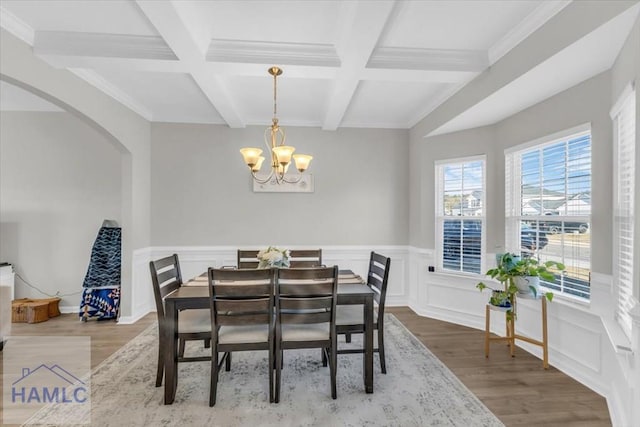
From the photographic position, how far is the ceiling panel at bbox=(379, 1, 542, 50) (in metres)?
2.13

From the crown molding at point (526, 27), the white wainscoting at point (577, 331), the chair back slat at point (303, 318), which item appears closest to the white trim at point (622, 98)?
the crown molding at point (526, 27)

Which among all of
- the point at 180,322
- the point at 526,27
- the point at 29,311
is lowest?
the point at 29,311

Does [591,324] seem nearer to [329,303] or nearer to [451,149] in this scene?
[329,303]

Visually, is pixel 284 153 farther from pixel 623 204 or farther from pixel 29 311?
pixel 29 311

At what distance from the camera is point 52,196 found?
439 cm

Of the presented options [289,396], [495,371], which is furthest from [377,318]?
[495,371]

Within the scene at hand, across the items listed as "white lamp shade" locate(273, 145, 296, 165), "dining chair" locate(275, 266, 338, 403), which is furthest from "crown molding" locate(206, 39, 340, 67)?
"dining chair" locate(275, 266, 338, 403)

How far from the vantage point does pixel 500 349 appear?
3.26 m

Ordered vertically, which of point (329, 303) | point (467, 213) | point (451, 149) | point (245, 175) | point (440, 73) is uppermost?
point (440, 73)

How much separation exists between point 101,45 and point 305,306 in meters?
2.61

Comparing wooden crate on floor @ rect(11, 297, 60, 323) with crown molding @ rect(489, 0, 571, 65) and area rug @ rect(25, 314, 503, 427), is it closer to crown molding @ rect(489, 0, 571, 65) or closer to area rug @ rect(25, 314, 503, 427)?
area rug @ rect(25, 314, 503, 427)

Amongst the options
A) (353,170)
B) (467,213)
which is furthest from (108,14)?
(467,213)

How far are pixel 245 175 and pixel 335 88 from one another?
2.02 metres

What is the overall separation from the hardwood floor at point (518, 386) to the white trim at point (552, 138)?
2041 mm
